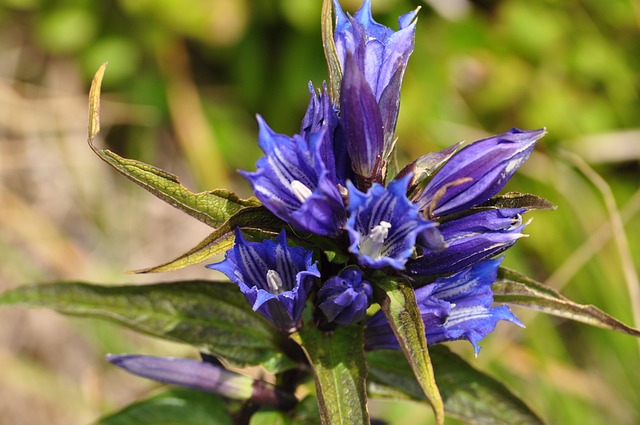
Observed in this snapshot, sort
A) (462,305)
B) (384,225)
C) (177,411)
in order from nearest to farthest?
(384,225) < (462,305) < (177,411)

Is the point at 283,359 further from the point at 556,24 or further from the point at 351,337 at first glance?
the point at 556,24

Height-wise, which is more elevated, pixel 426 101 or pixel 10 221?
pixel 426 101

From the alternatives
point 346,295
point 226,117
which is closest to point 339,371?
point 346,295

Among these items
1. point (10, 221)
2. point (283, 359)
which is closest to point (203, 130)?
point (10, 221)

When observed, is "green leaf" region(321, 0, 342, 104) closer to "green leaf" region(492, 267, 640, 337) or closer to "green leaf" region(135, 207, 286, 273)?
"green leaf" region(135, 207, 286, 273)

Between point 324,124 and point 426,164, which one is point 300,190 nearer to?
point 324,124

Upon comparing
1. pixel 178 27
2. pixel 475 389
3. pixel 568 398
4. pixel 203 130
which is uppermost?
pixel 178 27

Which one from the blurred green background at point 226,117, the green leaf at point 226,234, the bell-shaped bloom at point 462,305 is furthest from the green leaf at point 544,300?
the blurred green background at point 226,117
